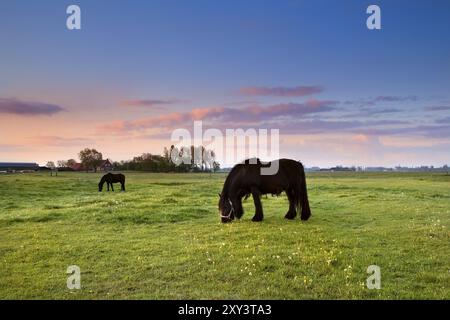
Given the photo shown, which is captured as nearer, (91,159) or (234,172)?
(234,172)

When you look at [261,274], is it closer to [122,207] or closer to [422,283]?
[422,283]

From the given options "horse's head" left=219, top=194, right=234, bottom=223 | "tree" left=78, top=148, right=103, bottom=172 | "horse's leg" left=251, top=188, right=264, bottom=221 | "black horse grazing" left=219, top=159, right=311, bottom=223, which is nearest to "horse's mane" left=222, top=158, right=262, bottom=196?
"black horse grazing" left=219, top=159, right=311, bottom=223

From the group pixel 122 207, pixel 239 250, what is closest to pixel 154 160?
pixel 122 207

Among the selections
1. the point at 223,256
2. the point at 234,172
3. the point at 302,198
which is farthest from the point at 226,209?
the point at 223,256

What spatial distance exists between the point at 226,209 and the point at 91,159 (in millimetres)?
69495

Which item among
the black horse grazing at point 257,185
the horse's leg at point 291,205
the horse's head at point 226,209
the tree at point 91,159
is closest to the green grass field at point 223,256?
the horse's leg at point 291,205

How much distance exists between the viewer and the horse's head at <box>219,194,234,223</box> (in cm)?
1742

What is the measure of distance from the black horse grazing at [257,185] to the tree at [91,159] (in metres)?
68.2

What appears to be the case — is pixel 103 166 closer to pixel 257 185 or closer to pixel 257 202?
pixel 257 185

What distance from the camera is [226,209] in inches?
689

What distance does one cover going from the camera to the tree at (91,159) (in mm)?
81250

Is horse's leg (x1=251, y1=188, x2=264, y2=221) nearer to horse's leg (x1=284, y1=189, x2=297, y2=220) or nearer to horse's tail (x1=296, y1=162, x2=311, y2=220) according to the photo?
horse's leg (x1=284, y1=189, x2=297, y2=220)
